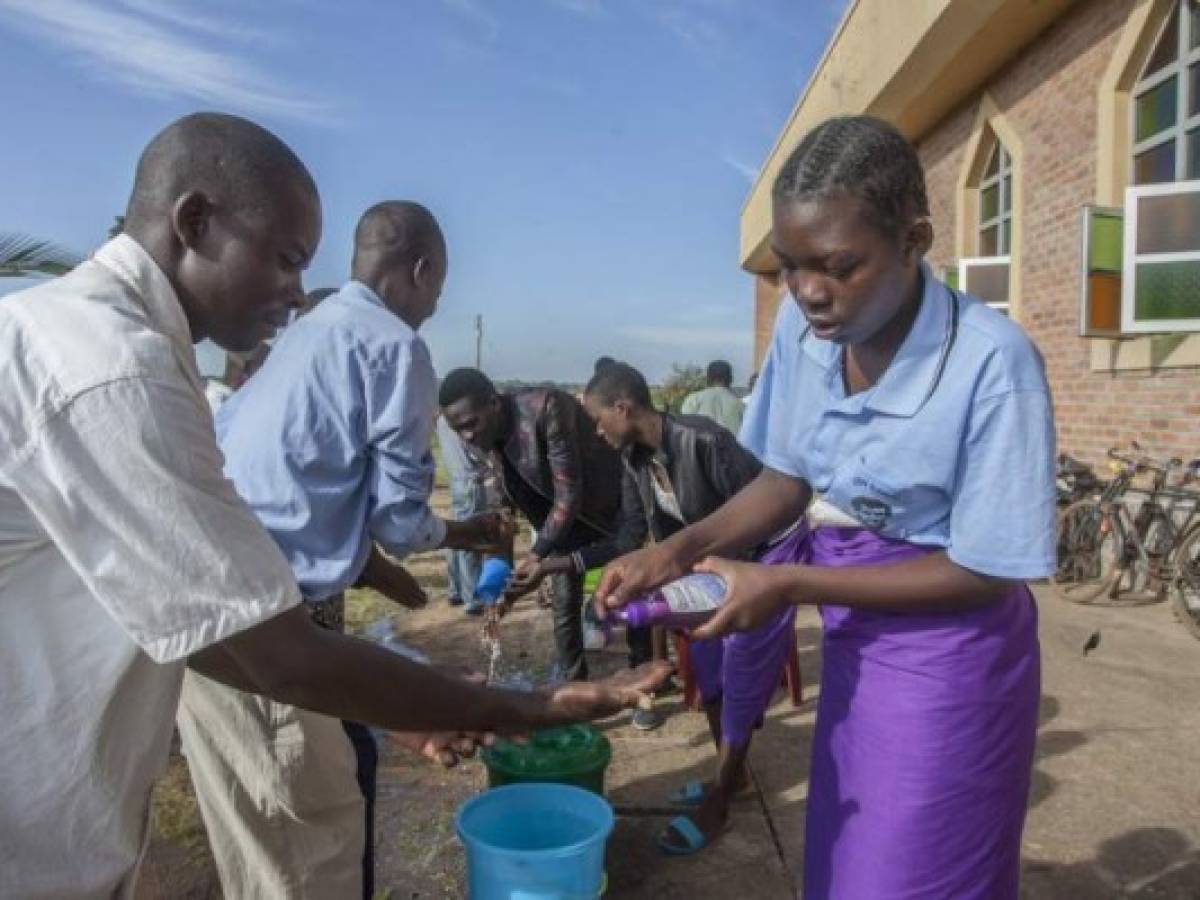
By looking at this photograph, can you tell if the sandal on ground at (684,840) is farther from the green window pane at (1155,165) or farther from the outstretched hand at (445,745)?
the green window pane at (1155,165)

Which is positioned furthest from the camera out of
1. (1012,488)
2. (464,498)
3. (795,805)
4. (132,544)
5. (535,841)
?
(464,498)

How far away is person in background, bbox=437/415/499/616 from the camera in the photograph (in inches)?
287

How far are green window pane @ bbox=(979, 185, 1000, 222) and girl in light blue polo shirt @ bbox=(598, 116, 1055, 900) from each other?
9.34 m

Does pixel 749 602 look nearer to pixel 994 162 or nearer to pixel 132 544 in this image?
pixel 132 544

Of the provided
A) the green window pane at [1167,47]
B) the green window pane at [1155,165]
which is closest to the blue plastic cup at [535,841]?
the green window pane at [1155,165]

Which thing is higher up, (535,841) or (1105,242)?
(1105,242)

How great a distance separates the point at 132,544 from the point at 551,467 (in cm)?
392

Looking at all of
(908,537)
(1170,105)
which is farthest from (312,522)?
(1170,105)

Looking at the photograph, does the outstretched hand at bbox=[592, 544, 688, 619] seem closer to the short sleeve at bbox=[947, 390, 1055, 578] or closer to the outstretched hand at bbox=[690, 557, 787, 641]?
the outstretched hand at bbox=[690, 557, 787, 641]

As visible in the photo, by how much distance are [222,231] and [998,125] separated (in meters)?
9.71

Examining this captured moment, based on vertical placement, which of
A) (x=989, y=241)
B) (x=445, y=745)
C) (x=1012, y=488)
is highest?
(x=989, y=241)

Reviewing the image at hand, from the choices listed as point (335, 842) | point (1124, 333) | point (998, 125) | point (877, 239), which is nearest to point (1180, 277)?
point (1124, 333)

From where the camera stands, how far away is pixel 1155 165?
24.3 ft

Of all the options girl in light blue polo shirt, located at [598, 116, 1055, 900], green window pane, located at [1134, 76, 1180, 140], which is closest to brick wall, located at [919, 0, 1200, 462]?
green window pane, located at [1134, 76, 1180, 140]
